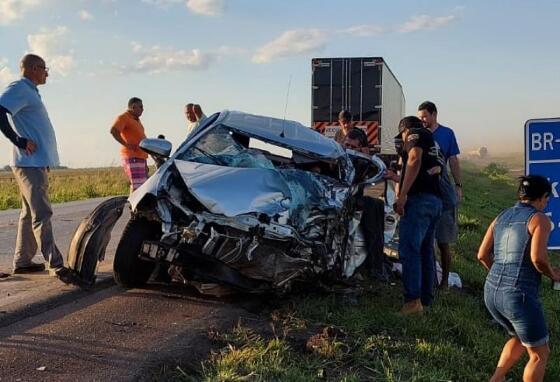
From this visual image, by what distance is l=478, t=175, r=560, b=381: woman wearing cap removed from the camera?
358 centimetres

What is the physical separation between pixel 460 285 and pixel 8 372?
15.2 ft

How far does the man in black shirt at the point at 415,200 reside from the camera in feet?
16.3

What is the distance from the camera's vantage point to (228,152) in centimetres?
586

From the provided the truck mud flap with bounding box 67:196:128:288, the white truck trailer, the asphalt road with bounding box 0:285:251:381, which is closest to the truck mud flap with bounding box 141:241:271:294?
the asphalt road with bounding box 0:285:251:381

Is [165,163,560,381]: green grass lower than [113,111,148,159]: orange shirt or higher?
lower

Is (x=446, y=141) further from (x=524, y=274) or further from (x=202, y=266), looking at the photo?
(x=202, y=266)

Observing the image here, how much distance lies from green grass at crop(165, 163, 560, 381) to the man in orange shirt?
347 centimetres

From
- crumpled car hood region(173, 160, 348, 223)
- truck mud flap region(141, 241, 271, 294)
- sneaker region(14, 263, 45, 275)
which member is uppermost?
crumpled car hood region(173, 160, 348, 223)

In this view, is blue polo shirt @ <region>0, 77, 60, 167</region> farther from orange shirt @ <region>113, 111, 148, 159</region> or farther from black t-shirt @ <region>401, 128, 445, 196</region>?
black t-shirt @ <region>401, 128, 445, 196</region>

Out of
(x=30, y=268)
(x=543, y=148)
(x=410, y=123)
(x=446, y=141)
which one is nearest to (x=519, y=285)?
(x=543, y=148)

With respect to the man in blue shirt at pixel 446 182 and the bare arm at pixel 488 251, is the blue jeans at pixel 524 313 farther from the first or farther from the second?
the man in blue shirt at pixel 446 182

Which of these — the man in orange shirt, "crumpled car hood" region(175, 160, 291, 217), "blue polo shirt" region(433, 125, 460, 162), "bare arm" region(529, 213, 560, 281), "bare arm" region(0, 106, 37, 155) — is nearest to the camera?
"bare arm" region(529, 213, 560, 281)

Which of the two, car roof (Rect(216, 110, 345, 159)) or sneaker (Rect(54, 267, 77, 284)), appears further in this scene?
car roof (Rect(216, 110, 345, 159))

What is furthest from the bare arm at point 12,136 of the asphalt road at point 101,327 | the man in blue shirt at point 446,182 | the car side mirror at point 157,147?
the man in blue shirt at point 446,182
